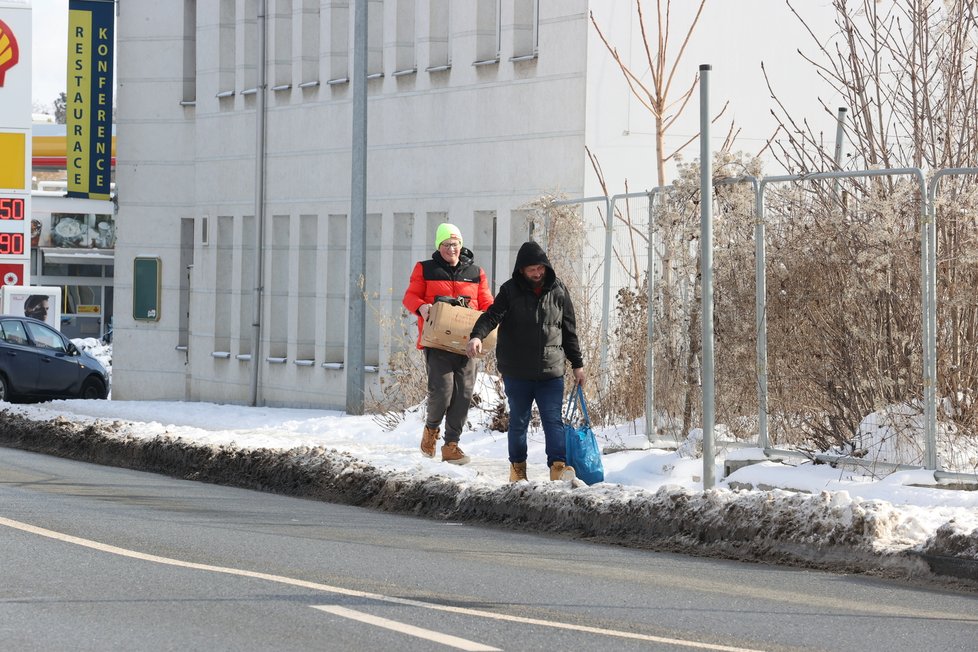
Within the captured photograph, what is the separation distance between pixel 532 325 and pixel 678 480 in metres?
1.75

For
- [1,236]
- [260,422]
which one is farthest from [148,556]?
[1,236]

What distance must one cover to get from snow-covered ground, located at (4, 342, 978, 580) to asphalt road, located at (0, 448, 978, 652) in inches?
20.1

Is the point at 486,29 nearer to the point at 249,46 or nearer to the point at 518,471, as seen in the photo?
the point at 249,46

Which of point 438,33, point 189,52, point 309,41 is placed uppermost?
point 189,52

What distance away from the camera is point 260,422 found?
23.1 metres

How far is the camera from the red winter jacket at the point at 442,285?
14.6 metres

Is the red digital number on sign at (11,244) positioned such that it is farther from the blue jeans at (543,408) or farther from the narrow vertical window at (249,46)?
the blue jeans at (543,408)

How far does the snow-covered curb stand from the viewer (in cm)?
986

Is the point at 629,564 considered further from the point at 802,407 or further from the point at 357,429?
the point at 357,429

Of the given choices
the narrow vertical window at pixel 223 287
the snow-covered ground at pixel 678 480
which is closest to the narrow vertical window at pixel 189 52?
the narrow vertical window at pixel 223 287

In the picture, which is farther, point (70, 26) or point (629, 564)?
point (70, 26)

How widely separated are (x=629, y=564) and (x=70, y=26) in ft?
95.7

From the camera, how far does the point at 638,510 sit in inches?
443

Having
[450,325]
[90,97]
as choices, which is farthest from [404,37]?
[450,325]
